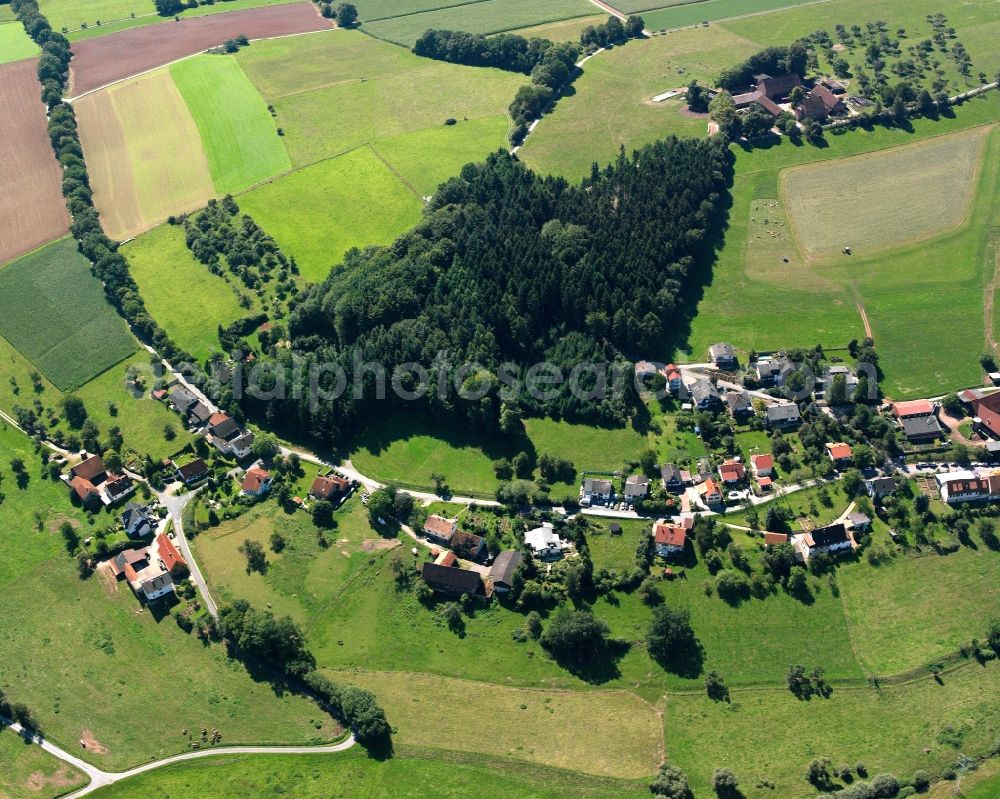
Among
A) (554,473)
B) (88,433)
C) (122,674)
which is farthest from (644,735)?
(88,433)

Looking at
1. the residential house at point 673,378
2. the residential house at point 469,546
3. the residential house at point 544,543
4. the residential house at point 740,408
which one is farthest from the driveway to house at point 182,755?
the residential house at point 740,408

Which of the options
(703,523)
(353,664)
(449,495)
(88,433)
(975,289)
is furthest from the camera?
(975,289)

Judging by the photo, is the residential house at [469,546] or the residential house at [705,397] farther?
the residential house at [705,397]

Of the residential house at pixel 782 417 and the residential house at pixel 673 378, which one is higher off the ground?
the residential house at pixel 673 378

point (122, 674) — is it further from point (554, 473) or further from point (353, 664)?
point (554, 473)

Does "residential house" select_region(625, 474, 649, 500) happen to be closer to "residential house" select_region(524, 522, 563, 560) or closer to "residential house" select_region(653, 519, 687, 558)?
"residential house" select_region(653, 519, 687, 558)

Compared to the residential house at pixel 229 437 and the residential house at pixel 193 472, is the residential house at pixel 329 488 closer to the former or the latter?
the residential house at pixel 229 437

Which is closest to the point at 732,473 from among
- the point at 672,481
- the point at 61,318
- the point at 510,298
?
the point at 672,481
